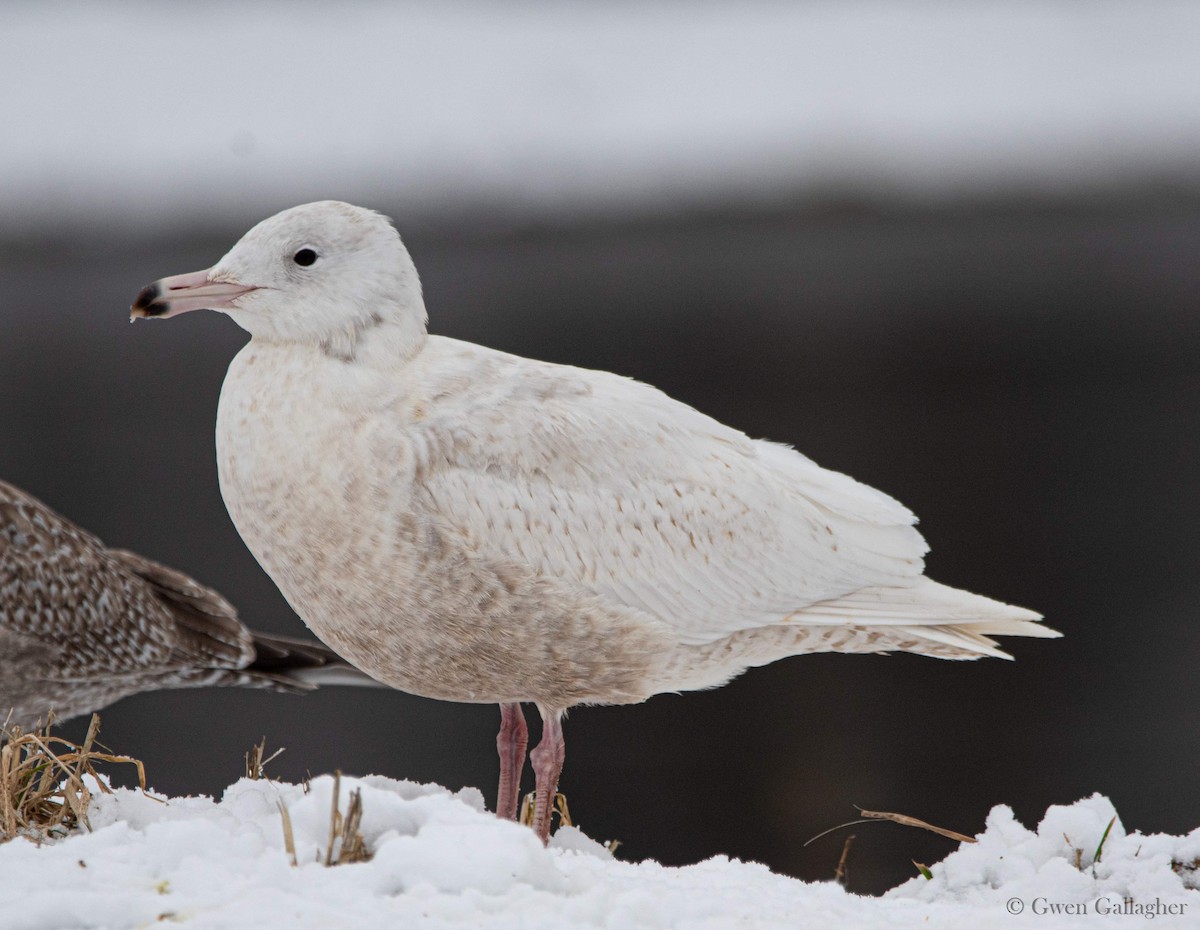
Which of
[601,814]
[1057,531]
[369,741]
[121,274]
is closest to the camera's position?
[601,814]

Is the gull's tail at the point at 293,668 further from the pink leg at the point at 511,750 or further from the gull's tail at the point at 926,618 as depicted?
the gull's tail at the point at 926,618

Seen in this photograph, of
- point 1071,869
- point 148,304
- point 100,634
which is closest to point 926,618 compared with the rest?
point 1071,869

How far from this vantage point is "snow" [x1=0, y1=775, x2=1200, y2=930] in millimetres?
3684

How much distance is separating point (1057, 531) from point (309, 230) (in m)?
15.5

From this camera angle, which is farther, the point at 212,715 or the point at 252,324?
the point at 212,715

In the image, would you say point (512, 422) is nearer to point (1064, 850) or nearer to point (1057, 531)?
point (1064, 850)

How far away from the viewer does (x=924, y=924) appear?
4.18 meters

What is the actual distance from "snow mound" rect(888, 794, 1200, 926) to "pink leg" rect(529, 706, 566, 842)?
1.16 metres

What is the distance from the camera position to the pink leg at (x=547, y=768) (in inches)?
200

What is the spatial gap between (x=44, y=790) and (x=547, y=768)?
5.34ft

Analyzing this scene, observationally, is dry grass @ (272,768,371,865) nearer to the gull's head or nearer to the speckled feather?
the speckled feather

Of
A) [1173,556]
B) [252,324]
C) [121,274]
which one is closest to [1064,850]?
[252,324]

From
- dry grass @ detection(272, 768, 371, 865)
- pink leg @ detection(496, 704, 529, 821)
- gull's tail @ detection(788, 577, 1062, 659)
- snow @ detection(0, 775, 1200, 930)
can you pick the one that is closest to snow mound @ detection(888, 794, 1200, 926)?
snow @ detection(0, 775, 1200, 930)

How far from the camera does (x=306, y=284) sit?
521cm
